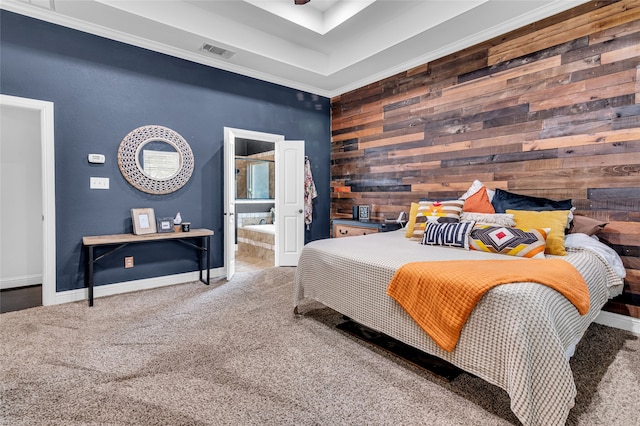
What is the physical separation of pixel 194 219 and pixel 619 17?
476 cm

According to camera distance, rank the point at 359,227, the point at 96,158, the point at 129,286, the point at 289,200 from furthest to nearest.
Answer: the point at 289,200 < the point at 359,227 < the point at 129,286 < the point at 96,158

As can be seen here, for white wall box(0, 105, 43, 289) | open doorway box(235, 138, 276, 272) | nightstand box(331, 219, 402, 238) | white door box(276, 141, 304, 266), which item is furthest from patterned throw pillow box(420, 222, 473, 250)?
white wall box(0, 105, 43, 289)

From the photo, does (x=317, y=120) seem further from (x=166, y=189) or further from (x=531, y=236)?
(x=531, y=236)

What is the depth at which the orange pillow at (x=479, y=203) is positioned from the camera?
3.13m

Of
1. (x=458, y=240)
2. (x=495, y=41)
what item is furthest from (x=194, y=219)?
(x=495, y=41)

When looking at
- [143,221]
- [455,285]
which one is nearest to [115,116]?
[143,221]

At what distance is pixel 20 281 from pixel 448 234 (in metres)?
4.97

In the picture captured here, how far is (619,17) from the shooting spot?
2672 millimetres

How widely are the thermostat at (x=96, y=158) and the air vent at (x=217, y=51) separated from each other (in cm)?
174

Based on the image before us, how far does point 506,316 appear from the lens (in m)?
1.47

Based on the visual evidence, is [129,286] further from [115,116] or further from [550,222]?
[550,222]

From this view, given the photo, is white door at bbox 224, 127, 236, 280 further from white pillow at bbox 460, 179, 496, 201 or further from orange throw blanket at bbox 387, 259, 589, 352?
white pillow at bbox 460, 179, 496, 201

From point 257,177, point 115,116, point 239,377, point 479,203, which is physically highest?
point 115,116

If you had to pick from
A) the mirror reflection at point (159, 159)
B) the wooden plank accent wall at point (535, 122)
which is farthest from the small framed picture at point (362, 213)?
the mirror reflection at point (159, 159)
